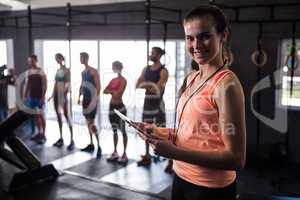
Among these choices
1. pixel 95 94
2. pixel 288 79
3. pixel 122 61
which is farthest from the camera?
pixel 122 61

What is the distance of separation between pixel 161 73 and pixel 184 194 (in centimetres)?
295

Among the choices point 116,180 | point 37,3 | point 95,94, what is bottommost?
point 116,180

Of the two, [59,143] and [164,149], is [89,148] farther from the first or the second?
[164,149]

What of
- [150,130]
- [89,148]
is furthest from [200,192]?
[89,148]

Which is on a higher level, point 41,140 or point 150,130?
point 150,130

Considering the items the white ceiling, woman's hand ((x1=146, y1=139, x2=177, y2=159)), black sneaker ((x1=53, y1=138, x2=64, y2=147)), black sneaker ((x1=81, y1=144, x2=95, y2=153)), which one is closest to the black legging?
woman's hand ((x1=146, y1=139, x2=177, y2=159))

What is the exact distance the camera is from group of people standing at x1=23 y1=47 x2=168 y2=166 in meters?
3.84

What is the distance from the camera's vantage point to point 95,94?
443cm

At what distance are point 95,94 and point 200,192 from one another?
145 inches

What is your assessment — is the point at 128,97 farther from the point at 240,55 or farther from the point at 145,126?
the point at 145,126

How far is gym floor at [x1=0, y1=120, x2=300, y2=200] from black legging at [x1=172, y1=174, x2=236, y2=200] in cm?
196

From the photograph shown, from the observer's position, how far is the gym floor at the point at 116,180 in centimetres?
316

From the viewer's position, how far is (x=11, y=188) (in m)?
3.25

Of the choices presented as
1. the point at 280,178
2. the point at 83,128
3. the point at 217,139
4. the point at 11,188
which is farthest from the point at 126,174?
the point at 217,139
